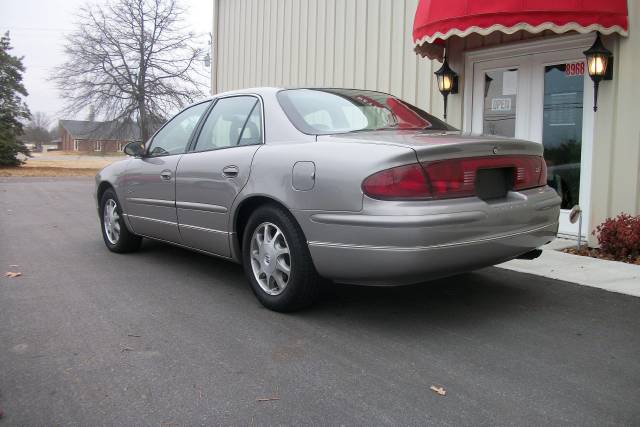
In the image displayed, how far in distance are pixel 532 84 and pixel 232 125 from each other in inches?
177

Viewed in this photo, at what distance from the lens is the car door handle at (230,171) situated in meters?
4.19

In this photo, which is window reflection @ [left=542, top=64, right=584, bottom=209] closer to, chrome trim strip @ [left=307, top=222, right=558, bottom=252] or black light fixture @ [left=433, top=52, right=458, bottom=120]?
black light fixture @ [left=433, top=52, right=458, bottom=120]

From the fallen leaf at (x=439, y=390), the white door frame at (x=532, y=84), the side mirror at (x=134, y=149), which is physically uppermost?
the white door frame at (x=532, y=84)

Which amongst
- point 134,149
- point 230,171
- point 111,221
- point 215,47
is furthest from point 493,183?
point 215,47

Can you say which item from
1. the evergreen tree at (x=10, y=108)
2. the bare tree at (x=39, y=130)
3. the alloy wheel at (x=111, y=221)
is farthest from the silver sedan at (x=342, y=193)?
the bare tree at (x=39, y=130)

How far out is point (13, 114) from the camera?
1232 inches

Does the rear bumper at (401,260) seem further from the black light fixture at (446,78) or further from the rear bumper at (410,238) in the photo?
the black light fixture at (446,78)

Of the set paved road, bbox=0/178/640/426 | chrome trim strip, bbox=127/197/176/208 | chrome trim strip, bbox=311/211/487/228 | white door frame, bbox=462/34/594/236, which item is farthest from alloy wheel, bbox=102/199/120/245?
white door frame, bbox=462/34/594/236

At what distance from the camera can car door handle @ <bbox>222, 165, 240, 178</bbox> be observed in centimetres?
419

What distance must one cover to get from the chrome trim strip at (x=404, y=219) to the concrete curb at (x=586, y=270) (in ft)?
6.38

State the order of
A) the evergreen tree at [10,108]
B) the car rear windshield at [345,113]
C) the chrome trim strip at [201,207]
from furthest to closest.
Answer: the evergreen tree at [10,108]
the chrome trim strip at [201,207]
the car rear windshield at [345,113]

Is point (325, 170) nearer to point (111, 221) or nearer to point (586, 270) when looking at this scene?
point (586, 270)

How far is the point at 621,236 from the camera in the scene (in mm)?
5844

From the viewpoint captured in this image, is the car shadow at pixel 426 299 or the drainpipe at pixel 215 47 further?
the drainpipe at pixel 215 47
